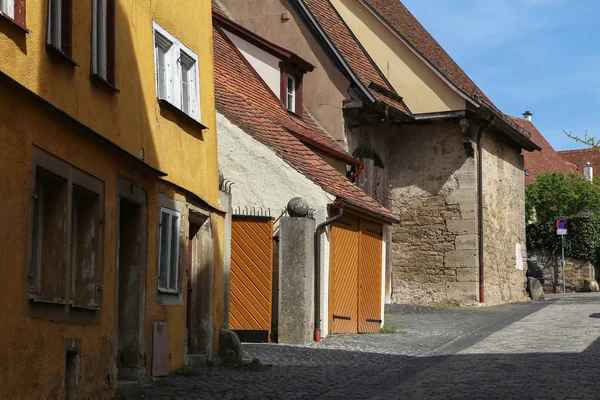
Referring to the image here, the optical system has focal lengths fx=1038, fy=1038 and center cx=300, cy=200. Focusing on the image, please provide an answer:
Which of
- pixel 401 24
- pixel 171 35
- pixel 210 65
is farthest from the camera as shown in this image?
pixel 401 24

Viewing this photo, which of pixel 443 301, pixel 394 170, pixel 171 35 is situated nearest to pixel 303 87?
pixel 394 170

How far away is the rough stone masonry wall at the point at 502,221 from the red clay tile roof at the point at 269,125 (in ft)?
26.6

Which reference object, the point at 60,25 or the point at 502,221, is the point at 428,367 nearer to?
the point at 60,25

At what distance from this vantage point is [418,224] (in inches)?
994

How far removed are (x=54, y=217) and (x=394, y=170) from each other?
1796 centimetres

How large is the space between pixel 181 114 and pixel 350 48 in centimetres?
1284

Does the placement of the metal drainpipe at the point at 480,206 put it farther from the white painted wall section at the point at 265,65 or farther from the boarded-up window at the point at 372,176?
the white painted wall section at the point at 265,65

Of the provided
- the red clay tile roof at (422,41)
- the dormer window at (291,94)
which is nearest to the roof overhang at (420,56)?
the red clay tile roof at (422,41)

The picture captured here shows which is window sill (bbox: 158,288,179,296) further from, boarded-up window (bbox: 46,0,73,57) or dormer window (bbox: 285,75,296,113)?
dormer window (bbox: 285,75,296,113)

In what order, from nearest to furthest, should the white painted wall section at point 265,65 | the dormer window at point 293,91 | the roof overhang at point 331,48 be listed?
the white painted wall section at point 265,65 < the dormer window at point 293,91 < the roof overhang at point 331,48

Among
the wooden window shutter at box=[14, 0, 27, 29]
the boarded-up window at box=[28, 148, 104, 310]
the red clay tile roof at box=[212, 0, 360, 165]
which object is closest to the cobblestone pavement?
the boarded-up window at box=[28, 148, 104, 310]

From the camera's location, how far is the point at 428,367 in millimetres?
12055

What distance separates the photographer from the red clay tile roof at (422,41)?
2488 centimetres

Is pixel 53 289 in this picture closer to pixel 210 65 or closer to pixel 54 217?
pixel 54 217
